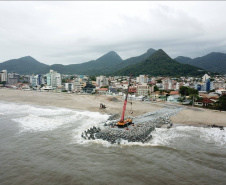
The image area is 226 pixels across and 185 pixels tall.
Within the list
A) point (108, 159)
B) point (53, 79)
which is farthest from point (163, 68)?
point (108, 159)

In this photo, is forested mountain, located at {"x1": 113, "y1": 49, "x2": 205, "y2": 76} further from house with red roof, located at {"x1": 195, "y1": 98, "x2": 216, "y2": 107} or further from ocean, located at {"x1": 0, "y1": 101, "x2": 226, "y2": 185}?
ocean, located at {"x1": 0, "y1": 101, "x2": 226, "y2": 185}

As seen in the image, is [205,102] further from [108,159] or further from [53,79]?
[53,79]

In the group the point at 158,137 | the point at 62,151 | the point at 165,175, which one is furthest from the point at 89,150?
the point at 158,137

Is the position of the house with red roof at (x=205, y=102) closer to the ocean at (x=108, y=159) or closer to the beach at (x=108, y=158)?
the beach at (x=108, y=158)

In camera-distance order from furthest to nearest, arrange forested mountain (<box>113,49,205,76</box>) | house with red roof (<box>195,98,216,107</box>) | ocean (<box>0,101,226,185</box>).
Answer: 1. forested mountain (<box>113,49,205,76</box>)
2. house with red roof (<box>195,98,216,107</box>)
3. ocean (<box>0,101,226,185</box>)

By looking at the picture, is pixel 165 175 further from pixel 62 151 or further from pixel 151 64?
pixel 151 64

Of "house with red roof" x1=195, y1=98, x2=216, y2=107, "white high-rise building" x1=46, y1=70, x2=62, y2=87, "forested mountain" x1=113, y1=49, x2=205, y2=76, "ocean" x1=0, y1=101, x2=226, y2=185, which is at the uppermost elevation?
"forested mountain" x1=113, y1=49, x2=205, y2=76

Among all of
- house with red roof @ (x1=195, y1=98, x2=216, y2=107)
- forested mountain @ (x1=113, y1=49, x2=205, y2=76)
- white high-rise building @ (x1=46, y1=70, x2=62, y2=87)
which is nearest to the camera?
house with red roof @ (x1=195, y1=98, x2=216, y2=107)

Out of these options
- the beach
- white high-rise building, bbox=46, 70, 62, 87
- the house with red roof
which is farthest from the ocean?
white high-rise building, bbox=46, 70, 62, 87
